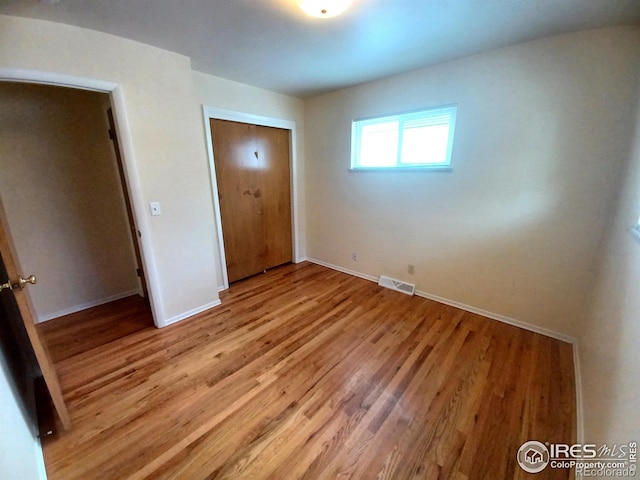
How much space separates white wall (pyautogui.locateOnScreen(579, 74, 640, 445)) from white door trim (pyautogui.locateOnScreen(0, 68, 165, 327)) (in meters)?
2.99

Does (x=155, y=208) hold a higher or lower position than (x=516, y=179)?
lower

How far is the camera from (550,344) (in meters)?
2.10

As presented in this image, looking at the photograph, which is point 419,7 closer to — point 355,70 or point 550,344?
point 355,70

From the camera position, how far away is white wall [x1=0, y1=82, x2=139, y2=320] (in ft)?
7.44

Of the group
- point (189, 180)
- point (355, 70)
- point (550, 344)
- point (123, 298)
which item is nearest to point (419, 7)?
point (355, 70)

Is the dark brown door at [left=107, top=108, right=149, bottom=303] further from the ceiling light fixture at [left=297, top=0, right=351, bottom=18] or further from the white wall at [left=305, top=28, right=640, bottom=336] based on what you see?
the white wall at [left=305, top=28, right=640, bottom=336]

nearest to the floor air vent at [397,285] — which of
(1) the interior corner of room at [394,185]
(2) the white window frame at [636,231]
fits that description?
(1) the interior corner of room at [394,185]

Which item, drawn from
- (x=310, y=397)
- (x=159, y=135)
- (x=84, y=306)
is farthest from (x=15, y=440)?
(x=84, y=306)

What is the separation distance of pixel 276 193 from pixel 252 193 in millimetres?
401

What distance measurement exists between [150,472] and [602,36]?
3854mm

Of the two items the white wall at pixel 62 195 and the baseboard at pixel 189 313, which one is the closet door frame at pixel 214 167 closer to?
the baseboard at pixel 189 313

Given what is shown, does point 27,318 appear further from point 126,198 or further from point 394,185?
point 394,185

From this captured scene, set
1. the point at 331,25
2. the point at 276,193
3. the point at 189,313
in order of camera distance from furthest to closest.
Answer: the point at 276,193 → the point at 189,313 → the point at 331,25

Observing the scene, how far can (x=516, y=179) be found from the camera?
2.18 m
